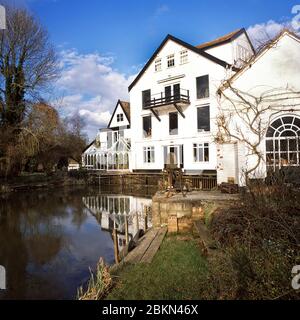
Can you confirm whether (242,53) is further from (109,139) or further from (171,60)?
(109,139)

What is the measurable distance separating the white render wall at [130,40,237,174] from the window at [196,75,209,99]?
0.35m

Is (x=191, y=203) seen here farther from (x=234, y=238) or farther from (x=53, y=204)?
(x=53, y=204)

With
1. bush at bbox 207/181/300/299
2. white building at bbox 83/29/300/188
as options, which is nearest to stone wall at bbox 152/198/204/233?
bush at bbox 207/181/300/299

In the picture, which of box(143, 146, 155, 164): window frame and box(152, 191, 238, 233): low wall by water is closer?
box(152, 191, 238, 233): low wall by water

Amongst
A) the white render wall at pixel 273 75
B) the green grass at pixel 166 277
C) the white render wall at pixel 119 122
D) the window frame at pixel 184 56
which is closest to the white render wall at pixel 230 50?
the window frame at pixel 184 56

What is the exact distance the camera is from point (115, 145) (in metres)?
34.8

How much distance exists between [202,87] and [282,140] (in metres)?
13.2

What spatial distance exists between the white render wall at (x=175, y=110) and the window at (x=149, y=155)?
39 cm

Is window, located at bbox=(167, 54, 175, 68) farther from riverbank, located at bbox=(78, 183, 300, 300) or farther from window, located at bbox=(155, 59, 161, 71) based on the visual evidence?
riverbank, located at bbox=(78, 183, 300, 300)

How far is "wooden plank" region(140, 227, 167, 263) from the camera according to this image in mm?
6473

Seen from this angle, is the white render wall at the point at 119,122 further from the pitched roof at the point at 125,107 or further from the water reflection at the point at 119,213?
the water reflection at the point at 119,213

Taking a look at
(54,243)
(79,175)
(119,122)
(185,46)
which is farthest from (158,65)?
(54,243)
